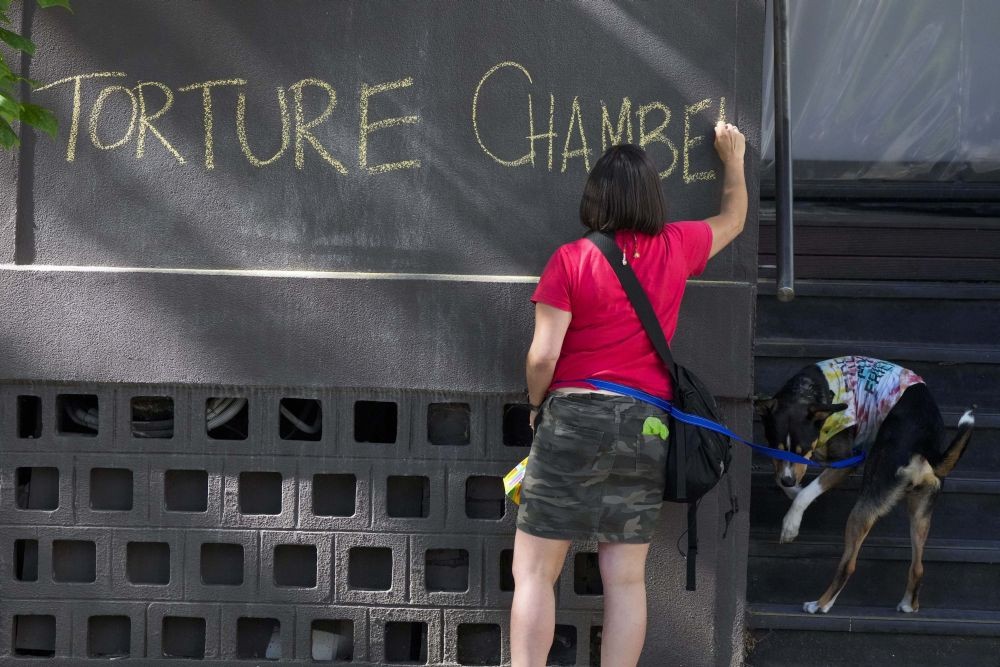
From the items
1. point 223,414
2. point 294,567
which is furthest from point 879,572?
point 223,414

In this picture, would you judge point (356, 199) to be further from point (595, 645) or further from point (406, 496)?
point (595, 645)

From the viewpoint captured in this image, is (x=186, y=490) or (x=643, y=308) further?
(x=186, y=490)

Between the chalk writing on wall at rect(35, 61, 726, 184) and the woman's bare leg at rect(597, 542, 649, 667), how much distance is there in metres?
1.56

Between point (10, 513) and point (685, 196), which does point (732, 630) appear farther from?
point (10, 513)

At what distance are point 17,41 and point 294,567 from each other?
92.8 inches

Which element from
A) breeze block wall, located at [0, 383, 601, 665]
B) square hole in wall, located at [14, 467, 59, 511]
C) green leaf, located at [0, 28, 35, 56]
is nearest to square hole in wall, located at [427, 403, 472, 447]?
breeze block wall, located at [0, 383, 601, 665]

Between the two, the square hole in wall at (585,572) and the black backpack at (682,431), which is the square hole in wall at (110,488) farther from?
the black backpack at (682,431)

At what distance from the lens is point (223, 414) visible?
15.8ft

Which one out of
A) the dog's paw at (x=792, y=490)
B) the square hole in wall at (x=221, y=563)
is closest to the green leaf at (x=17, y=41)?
the square hole in wall at (x=221, y=563)

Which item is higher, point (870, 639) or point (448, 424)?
point (448, 424)

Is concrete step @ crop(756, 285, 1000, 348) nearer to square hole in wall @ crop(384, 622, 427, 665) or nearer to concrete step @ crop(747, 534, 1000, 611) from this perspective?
concrete step @ crop(747, 534, 1000, 611)

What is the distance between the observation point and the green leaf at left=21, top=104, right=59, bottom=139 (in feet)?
14.3

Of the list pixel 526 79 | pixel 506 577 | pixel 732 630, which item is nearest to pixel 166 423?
pixel 506 577

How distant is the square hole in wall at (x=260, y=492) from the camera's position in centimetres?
481
